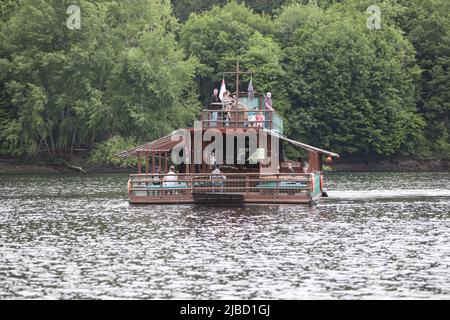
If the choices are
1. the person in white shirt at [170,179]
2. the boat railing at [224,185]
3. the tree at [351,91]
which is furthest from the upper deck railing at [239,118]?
the tree at [351,91]

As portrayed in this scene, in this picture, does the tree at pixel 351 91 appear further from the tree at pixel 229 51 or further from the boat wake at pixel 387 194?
the boat wake at pixel 387 194

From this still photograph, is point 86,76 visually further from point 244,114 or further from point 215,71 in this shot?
point 244,114

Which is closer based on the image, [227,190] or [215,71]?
[227,190]

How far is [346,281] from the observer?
101 ft

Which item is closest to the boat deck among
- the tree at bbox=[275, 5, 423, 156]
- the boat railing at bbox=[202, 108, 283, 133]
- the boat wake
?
the boat railing at bbox=[202, 108, 283, 133]

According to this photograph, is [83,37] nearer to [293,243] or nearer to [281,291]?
[293,243]

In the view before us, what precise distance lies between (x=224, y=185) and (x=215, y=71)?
54.2 meters

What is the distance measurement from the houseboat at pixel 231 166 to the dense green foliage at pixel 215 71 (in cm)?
3659

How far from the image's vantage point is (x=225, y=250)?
37.2 m

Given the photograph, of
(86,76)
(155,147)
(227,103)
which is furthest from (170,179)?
(86,76)

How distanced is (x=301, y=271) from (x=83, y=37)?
71.5m

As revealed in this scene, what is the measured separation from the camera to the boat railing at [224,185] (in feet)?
179

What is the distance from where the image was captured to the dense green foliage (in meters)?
99.0
